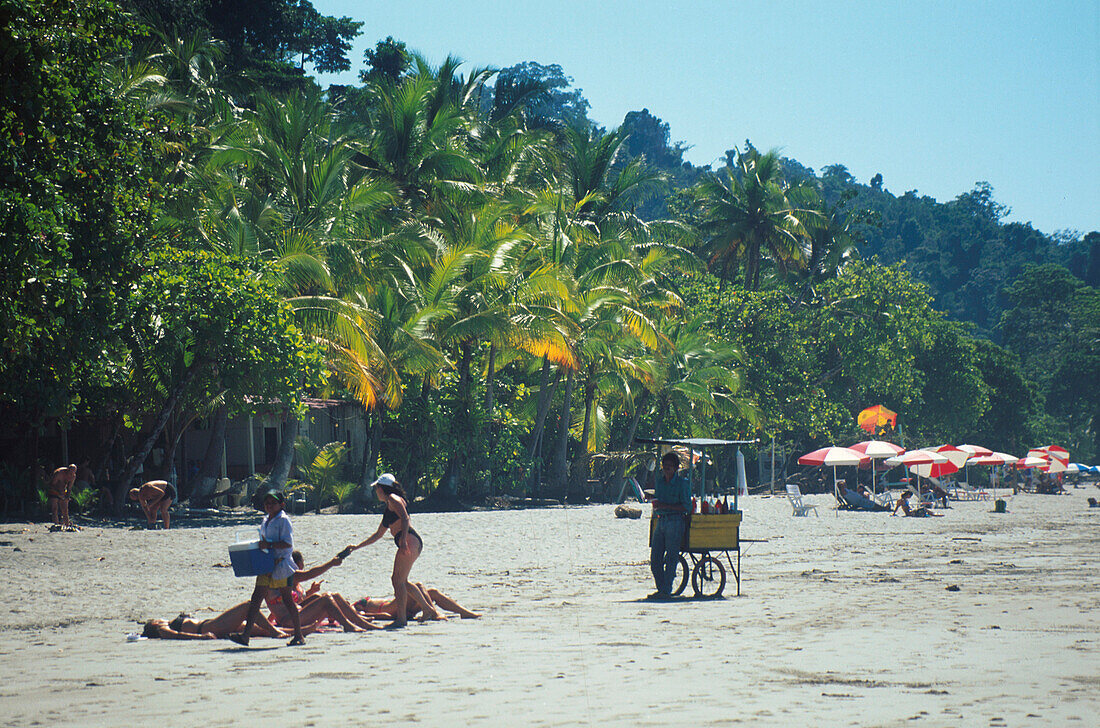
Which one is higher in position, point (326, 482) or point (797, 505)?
point (326, 482)

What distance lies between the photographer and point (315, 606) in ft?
30.2

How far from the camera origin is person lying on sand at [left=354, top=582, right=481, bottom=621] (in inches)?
387

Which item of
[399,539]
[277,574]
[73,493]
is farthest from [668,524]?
[73,493]

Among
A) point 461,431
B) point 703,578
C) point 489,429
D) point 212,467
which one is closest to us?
point 703,578

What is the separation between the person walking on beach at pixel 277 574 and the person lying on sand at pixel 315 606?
0.34 feet

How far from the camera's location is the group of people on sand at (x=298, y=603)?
28.4 ft

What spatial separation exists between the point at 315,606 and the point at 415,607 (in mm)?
1083

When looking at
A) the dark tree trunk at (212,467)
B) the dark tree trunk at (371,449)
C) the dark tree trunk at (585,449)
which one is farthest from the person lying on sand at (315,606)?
the dark tree trunk at (585,449)

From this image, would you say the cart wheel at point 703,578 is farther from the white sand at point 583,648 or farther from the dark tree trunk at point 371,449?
the dark tree trunk at point 371,449

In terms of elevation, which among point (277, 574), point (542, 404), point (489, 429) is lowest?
point (277, 574)

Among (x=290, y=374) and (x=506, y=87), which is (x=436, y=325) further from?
(x=506, y=87)

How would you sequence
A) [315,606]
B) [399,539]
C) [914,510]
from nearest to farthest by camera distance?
[315,606]
[399,539]
[914,510]

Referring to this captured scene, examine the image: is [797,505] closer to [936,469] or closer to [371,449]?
[936,469]

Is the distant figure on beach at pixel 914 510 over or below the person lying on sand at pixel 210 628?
over
